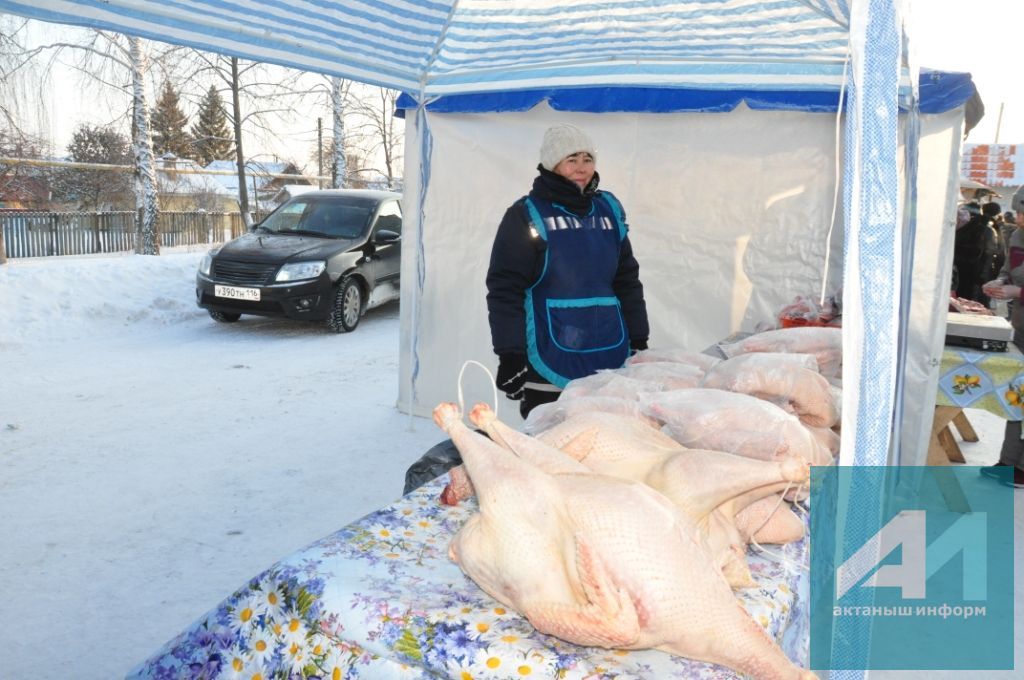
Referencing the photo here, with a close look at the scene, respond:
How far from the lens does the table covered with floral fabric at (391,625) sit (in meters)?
→ 1.46

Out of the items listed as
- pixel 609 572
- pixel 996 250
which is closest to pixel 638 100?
pixel 609 572

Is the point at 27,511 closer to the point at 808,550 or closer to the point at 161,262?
the point at 808,550

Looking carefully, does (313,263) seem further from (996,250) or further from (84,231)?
(84,231)

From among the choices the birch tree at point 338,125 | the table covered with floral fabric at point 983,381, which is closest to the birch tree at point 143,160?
the birch tree at point 338,125

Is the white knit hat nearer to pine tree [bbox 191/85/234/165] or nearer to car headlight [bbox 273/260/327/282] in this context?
car headlight [bbox 273/260/327/282]

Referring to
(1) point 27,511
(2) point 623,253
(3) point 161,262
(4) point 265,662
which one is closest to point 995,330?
(2) point 623,253

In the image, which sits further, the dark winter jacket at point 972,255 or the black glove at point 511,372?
the dark winter jacket at point 972,255

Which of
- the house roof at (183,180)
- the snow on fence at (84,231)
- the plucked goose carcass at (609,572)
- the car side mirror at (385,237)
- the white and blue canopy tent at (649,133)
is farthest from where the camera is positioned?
the house roof at (183,180)

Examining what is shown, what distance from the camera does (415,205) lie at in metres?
5.88

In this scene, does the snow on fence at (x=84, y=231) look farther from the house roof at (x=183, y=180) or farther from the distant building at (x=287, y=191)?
the distant building at (x=287, y=191)

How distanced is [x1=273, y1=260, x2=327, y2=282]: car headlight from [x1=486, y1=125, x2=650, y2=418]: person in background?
235 inches

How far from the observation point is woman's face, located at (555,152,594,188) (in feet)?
11.4

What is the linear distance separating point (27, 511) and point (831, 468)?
13.4ft

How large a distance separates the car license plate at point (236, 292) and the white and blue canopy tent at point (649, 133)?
11.8 ft
